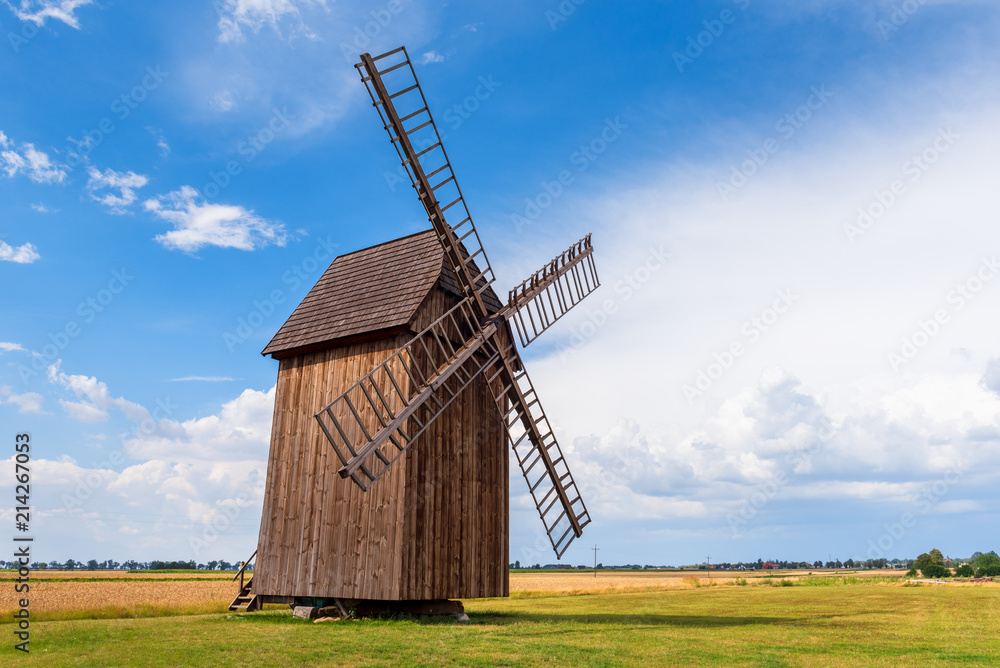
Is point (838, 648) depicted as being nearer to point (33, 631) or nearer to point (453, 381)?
point (453, 381)

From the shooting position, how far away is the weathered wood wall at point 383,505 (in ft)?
53.3

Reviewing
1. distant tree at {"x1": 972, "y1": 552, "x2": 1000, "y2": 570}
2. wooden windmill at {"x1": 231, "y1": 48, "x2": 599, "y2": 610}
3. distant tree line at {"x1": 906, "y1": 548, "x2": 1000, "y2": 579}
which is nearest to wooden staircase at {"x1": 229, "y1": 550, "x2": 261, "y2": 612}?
wooden windmill at {"x1": 231, "y1": 48, "x2": 599, "y2": 610}

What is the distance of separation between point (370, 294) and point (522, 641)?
409 inches

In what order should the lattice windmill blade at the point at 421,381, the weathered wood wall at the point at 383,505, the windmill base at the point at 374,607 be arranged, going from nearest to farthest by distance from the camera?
1. the lattice windmill blade at the point at 421,381
2. the weathered wood wall at the point at 383,505
3. the windmill base at the point at 374,607

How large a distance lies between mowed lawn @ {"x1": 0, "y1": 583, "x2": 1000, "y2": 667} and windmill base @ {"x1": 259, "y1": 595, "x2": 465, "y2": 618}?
584 millimetres

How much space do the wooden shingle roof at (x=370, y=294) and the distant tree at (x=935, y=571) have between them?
85556 mm

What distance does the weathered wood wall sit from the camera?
16.2m

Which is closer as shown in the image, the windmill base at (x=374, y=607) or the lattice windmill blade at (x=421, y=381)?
the lattice windmill blade at (x=421, y=381)

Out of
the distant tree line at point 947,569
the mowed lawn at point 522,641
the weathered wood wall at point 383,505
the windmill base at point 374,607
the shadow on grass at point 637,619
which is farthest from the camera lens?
the distant tree line at point 947,569

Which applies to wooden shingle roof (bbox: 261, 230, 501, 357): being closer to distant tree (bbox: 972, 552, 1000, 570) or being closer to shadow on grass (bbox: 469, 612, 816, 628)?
shadow on grass (bbox: 469, 612, 816, 628)

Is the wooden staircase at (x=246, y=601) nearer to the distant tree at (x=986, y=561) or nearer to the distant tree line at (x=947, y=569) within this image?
the distant tree line at (x=947, y=569)

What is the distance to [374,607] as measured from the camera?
1655 centimetres

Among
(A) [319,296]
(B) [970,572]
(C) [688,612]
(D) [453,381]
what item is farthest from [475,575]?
(B) [970,572]

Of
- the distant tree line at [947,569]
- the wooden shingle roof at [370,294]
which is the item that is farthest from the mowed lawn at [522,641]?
the distant tree line at [947,569]
